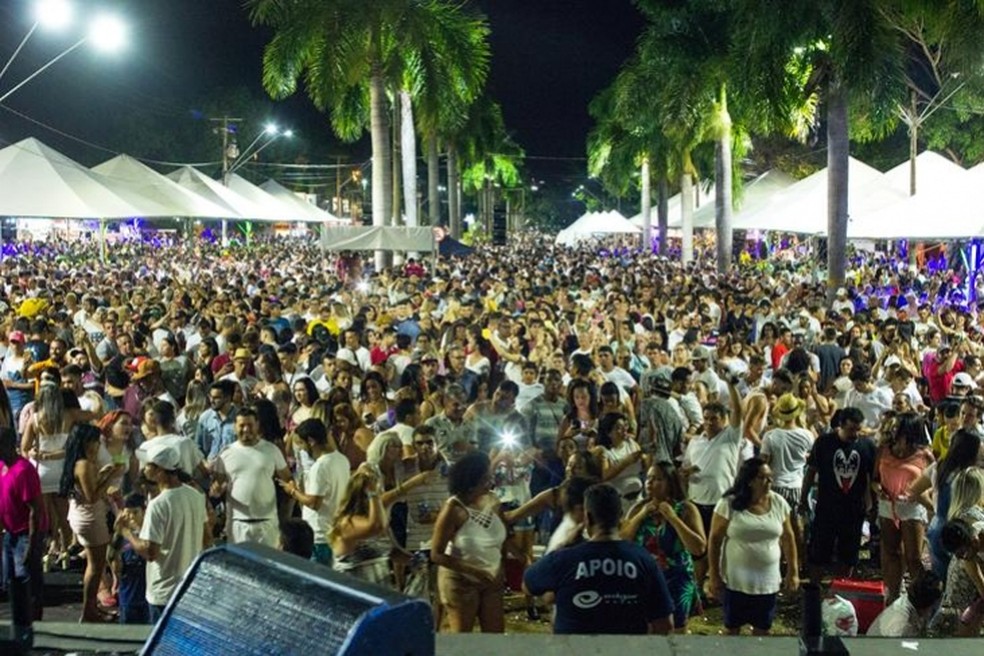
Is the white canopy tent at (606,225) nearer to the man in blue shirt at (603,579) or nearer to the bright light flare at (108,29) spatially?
the bright light flare at (108,29)

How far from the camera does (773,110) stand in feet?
75.8

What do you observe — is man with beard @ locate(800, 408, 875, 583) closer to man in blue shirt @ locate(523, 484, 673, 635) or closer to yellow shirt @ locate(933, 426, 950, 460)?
yellow shirt @ locate(933, 426, 950, 460)

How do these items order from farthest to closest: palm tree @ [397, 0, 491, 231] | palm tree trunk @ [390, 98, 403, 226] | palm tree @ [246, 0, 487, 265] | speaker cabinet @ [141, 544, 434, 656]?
palm tree trunk @ [390, 98, 403, 226]
palm tree @ [397, 0, 491, 231]
palm tree @ [246, 0, 487, 265]
speaker cabinet @ [141, 544, 434, 656]

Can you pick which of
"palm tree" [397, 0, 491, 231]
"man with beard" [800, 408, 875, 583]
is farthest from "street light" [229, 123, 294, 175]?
"man with beard" [800, 408, 875, 583]

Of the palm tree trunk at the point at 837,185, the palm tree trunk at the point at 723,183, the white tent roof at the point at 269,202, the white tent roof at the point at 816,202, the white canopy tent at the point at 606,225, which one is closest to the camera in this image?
the palm tree trunk at the point at 837,185

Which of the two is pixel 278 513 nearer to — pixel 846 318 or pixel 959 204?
pixel 846 318

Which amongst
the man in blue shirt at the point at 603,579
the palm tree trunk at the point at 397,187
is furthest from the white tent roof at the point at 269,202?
the man in blue shirt at the point at 603,579

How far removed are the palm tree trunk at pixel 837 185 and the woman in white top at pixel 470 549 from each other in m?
17.6

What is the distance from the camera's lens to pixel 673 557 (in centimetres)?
611

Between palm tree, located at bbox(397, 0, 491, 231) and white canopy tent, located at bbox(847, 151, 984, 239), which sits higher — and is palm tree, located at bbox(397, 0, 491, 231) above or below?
above

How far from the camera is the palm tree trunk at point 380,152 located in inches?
1053

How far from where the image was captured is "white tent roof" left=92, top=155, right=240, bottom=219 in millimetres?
28203

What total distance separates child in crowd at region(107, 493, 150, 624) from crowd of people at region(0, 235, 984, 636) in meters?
0.02

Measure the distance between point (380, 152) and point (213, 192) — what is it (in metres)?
9.69
